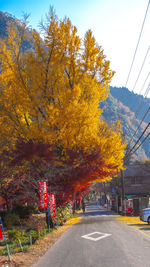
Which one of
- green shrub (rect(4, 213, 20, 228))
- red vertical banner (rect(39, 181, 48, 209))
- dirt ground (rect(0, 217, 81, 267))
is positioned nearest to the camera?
dirt ground (rect(0, 217, 81, 267))

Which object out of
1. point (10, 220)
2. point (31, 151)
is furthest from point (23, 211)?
point (31, 151)

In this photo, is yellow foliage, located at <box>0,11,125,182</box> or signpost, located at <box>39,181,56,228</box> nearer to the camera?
yellow foliage, located at <box>0,11,125,182</box>

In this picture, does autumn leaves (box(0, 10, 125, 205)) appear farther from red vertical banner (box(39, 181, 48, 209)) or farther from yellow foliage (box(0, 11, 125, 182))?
red vertical banner (box(39, 181, 48, 209))

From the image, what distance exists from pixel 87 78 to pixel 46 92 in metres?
2.03

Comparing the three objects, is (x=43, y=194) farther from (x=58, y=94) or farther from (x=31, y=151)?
(x=58, y=94)

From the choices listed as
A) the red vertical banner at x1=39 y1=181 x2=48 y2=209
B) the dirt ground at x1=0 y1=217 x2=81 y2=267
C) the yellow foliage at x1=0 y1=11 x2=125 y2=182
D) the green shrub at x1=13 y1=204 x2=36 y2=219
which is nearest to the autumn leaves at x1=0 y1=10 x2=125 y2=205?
the yellow foliage at x1=0 y1=11 x2=125 y2=182

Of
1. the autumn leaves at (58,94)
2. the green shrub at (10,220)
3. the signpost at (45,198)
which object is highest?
the autumn leaves at (58,94)

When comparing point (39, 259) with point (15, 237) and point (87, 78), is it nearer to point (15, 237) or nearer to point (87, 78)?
point (15, 237)

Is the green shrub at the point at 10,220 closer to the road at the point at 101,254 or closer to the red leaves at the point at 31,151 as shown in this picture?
the red leaves at the point at 31,151

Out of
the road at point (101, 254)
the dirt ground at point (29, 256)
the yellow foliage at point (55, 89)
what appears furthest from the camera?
the yellow foliage at point (55, 89)

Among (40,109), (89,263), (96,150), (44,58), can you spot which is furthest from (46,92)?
(89,263)

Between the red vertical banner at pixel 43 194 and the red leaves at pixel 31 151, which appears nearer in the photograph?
the red leaves at pixel 31 151

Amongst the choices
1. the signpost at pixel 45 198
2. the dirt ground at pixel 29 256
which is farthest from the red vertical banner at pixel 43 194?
the dirt ground at pixel 29 256

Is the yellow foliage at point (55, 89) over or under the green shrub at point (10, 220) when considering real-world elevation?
over
